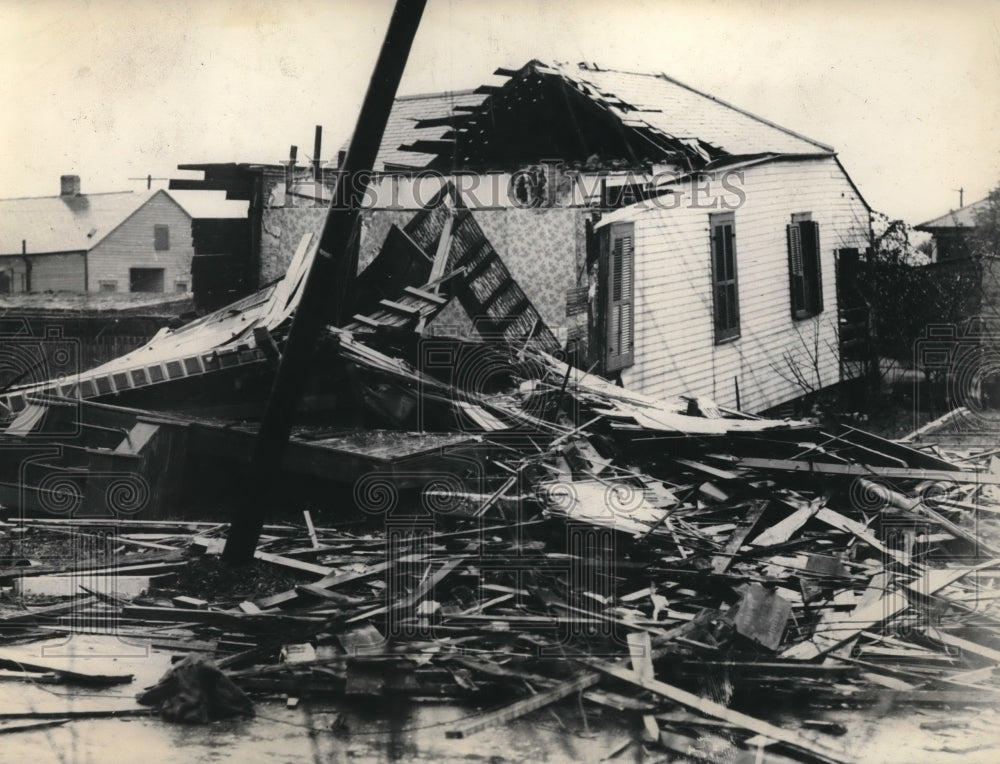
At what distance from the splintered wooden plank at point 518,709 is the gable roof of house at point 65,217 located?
4.36 m

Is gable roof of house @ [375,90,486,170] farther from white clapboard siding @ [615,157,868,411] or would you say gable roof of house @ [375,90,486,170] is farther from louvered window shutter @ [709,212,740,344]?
louvered window shutter @ [709,212,740,344]

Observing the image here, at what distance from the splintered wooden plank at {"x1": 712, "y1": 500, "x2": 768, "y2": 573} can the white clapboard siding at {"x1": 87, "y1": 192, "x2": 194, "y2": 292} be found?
458 centimetres

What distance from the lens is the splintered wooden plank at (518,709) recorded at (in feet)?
14.2

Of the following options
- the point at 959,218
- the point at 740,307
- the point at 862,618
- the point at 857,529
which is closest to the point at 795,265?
the point at 740,307

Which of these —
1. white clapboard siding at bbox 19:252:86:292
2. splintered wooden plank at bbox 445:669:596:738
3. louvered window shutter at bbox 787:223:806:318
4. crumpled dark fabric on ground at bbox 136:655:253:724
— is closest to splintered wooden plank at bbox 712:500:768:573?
splintered wooden plank at bbox 445:669:596:738

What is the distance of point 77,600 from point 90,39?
3.87m

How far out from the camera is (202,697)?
441cm

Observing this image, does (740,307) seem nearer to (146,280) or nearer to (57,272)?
(146,280)

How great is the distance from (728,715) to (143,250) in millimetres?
5240

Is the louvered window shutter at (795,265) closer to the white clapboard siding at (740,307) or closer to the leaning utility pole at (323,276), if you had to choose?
the white clapboard siding at (740,307)

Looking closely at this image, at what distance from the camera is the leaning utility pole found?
15.9ft

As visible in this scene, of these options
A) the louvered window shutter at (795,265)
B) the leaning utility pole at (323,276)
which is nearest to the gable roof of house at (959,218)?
the louvered window shutter at (795,265)

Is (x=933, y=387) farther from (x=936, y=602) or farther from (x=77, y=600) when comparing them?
(x=77, y=600)

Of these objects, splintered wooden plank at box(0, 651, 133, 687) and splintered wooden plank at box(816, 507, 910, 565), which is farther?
splintered wooden plank at box(816, 507, 910, 565)
